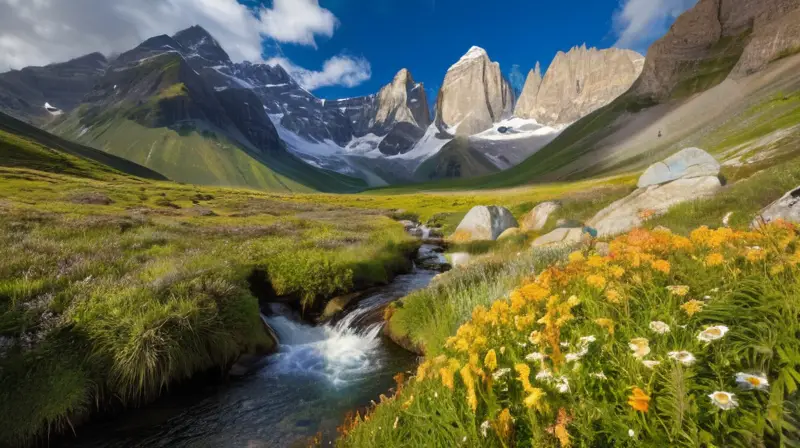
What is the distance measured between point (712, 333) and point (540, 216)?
1284 inches

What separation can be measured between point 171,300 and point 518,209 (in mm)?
50065

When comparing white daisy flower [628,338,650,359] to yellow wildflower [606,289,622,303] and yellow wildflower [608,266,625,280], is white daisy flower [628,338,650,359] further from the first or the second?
yellow wildflower [608,266,625,280]

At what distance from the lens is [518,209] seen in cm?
5441

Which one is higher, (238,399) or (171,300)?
(171,300)

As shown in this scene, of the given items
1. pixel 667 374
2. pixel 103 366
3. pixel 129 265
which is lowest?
pixel 103 366

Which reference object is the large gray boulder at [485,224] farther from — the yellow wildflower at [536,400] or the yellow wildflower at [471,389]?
the yellow wildflower at [536,400]

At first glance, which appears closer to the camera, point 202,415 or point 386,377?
point 202,415

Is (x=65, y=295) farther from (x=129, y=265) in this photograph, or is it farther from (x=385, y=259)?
(x=385, y=259)

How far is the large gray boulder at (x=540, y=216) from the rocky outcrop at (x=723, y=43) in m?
175

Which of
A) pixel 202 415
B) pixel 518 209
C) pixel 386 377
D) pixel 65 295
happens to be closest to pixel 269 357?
pixel 202 415

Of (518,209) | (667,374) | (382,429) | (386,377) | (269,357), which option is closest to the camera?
(667,374)

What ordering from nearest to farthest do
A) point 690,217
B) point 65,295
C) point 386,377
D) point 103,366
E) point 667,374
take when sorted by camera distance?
1. point 667,374
2. point 103,366
3. point 65,295
4. point 386,377
5. point 690,217

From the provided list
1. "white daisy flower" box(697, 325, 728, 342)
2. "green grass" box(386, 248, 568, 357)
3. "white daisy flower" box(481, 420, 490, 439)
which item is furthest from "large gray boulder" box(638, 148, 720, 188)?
"white daisy flower" box(481, 420, 490, 439)

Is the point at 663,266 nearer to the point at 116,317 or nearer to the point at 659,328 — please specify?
the point at 659,328
